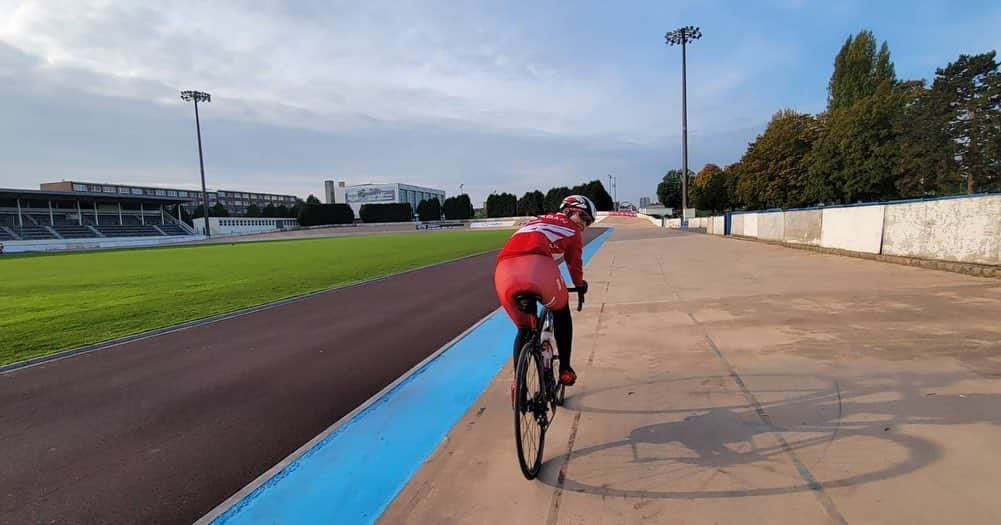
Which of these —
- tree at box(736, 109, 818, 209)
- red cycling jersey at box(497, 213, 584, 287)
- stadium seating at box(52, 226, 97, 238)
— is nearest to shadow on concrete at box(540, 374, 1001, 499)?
red cycling jersey at box(497, 213, 584, 287)

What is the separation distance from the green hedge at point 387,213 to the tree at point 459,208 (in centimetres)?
800

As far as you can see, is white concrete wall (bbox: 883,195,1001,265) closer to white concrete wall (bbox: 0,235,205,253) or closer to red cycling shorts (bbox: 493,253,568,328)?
red cycling shorts (bbox: 493,253,568,328)

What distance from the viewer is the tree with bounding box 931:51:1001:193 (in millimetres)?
29234

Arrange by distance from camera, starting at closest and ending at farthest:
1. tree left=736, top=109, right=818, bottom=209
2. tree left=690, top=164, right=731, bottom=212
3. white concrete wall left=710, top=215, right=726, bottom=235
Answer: white concrete wall left=710, top=215, right=726, bottom=235 → tree left=736, top=109, right=818, bottom=209 → tree left=690, top=164, right=731, bottom=212

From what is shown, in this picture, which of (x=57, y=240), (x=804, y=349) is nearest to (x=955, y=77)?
(x=804, y=349)

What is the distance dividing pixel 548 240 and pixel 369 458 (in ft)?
6.35

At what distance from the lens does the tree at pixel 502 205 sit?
11000cm

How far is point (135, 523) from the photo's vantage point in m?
2.69

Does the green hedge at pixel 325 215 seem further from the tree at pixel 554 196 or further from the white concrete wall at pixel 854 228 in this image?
the white concrete wall at pixel 854 228

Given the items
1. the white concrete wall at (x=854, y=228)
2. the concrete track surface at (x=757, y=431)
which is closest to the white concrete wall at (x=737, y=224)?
the white concrete wall at (x=854, y=228)

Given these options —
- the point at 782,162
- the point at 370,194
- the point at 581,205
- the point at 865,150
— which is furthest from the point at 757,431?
the point at 370,194

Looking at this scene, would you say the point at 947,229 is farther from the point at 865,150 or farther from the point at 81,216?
the point at 81,216

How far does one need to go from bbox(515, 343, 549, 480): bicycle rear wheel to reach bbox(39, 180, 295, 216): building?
85.8 meters

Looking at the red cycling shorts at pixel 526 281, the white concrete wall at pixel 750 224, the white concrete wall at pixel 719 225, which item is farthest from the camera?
the white concrete wall at pixel 719 225
